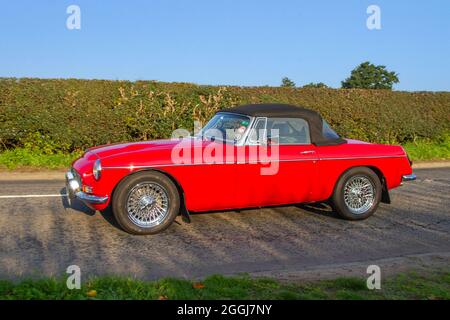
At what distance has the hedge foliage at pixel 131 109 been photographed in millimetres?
→ 13258

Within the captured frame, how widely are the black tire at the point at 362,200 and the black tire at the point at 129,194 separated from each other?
245 centimetres

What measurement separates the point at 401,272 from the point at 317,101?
1267 centimetres

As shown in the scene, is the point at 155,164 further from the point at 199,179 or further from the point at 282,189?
the point at 282,189

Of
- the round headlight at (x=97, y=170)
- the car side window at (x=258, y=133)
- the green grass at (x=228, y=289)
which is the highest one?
the car side window at (x=258, y=133)

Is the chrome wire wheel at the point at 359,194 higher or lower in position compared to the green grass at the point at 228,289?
higher

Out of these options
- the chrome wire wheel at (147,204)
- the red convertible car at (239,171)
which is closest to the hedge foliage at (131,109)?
the red convertible car at (239,171)

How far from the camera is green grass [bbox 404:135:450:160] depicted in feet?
54.5

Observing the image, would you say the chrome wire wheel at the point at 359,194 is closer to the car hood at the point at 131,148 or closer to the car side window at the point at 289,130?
the car side window at the point at 289,130

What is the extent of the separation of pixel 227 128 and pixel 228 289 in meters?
3.65

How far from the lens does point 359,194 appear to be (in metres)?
7.62

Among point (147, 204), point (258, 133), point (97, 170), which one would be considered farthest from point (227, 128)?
point (97, 170)

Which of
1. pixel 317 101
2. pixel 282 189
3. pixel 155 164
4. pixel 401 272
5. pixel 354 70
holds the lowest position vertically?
pixel 401 272

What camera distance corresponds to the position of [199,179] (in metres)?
6.63
